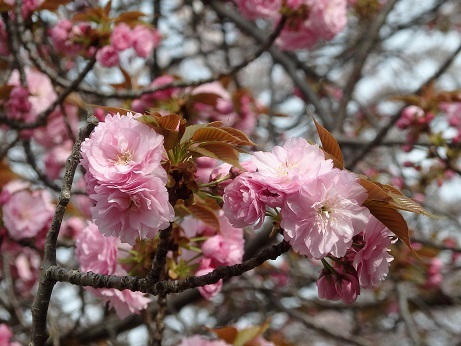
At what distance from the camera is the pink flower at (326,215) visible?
120cm

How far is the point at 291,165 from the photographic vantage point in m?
1.26

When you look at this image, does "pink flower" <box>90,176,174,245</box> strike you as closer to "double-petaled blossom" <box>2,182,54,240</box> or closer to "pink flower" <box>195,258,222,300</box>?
"pink flower" <box>195,258,222,300</box>

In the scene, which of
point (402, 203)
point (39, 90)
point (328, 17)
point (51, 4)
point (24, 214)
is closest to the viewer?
point (402, 203)

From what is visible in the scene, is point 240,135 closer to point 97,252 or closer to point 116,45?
point 97,252

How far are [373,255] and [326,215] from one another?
158 mm

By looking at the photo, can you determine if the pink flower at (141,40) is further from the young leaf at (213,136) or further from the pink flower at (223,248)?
the young leaf at (213,136)

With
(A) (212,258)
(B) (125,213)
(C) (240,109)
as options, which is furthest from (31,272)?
(B) (125,213)

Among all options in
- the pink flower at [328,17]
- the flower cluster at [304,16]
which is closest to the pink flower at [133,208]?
the flower cluster at [304,16]

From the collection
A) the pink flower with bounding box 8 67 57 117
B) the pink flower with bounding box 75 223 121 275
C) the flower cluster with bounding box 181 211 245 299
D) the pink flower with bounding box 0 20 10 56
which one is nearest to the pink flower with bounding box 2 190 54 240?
the pink flower with bounding box 8 67 57 117

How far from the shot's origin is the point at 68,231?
3.31 meters

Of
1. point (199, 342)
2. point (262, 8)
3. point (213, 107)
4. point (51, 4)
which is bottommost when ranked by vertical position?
point (199, 342)

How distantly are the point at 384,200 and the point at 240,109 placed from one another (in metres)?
2.53

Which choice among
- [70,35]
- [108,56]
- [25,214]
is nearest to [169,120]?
[108,56]

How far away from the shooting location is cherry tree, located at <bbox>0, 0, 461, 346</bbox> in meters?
1.22
